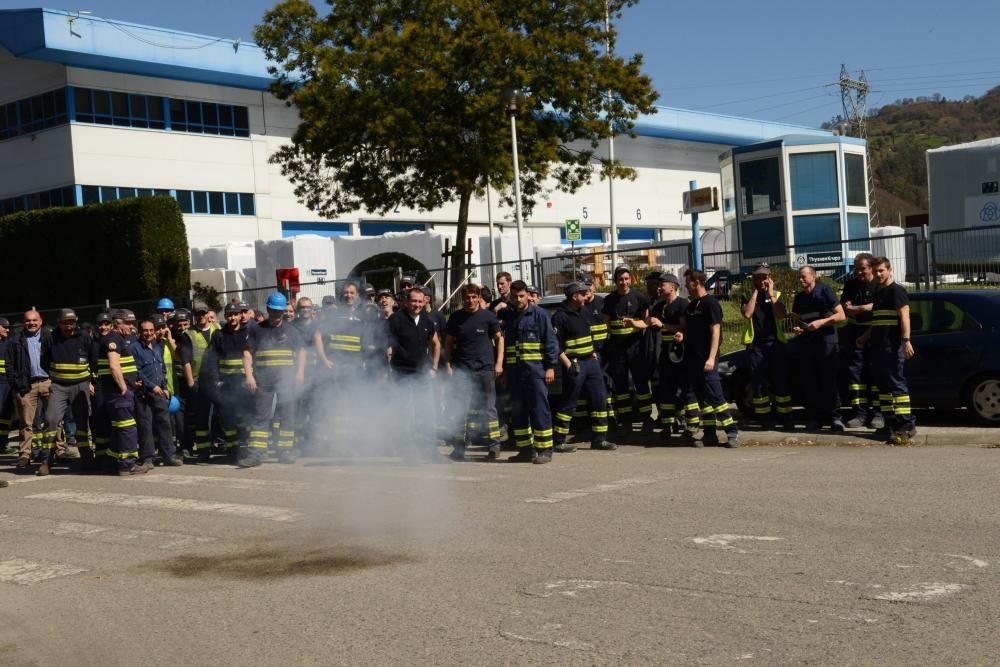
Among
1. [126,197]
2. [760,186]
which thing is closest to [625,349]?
[760,186]

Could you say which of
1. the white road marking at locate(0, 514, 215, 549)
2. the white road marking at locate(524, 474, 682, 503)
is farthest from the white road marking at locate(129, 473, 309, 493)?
the white road marking at locate(524, 474, 682, 503)

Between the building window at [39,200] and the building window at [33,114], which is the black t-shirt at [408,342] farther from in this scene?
the building window at [33,114]

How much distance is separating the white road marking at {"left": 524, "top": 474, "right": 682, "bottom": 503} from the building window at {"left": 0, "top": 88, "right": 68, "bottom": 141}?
37.3 m

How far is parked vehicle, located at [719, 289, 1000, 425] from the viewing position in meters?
12.2

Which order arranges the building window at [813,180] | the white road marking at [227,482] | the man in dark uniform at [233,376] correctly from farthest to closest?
the building window at [813,180] → the man in dark uniform at [233,376] → the white road marking at [227,482]

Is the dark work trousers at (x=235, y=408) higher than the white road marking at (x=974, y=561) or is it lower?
higher

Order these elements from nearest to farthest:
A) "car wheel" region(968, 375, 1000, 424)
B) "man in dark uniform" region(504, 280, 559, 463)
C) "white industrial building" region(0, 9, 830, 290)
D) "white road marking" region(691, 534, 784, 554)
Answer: "white road marking" region(691, 534, 784, 554) → "man in dark uniform" region(504, 280, 559, 463) → "car wheel" region(968, 375, 1000, 424) → "white industrial building" region(0, 9, 830, 290)

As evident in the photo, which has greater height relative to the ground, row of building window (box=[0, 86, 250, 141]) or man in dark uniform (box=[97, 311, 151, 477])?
row of building window (box=[0, 86, 250, 141])

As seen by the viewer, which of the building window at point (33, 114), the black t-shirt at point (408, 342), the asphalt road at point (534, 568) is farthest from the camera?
the building window at point (33, 114)

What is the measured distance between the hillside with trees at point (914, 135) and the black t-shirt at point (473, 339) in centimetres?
9331

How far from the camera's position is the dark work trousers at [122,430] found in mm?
13047

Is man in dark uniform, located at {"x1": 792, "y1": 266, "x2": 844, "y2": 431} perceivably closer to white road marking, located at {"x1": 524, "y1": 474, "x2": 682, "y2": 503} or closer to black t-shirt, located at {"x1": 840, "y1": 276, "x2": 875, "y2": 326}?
black t-shirt, located at {"x1": 840, "y1": 276, "x2": 875, "y2": 326}

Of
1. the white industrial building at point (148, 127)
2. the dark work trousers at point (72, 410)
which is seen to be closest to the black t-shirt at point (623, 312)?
the dark work trousers at point (72, 410)

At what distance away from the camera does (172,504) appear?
34.1 ft
